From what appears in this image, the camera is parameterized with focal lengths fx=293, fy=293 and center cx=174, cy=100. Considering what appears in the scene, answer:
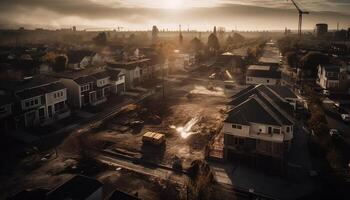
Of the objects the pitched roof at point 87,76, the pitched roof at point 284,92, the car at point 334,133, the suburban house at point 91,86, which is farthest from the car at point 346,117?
the pitched roof at point 87,76

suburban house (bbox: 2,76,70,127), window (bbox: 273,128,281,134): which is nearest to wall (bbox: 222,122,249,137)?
window (bbox: 273,128,281,134)

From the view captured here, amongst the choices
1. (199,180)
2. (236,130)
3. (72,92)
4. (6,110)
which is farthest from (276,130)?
(72,92)

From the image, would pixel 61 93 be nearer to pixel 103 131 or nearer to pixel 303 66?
pixel 103 131

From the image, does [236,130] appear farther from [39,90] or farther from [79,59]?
[79,59]

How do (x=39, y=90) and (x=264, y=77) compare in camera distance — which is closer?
(x=39, y=90)

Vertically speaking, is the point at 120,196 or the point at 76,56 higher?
the point at 76,56

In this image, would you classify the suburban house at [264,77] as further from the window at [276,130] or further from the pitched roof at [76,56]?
the pitched roof at [76,56]

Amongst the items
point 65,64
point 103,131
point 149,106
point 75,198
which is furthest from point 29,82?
point 65,64

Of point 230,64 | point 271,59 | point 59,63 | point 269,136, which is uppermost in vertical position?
point 271,59
